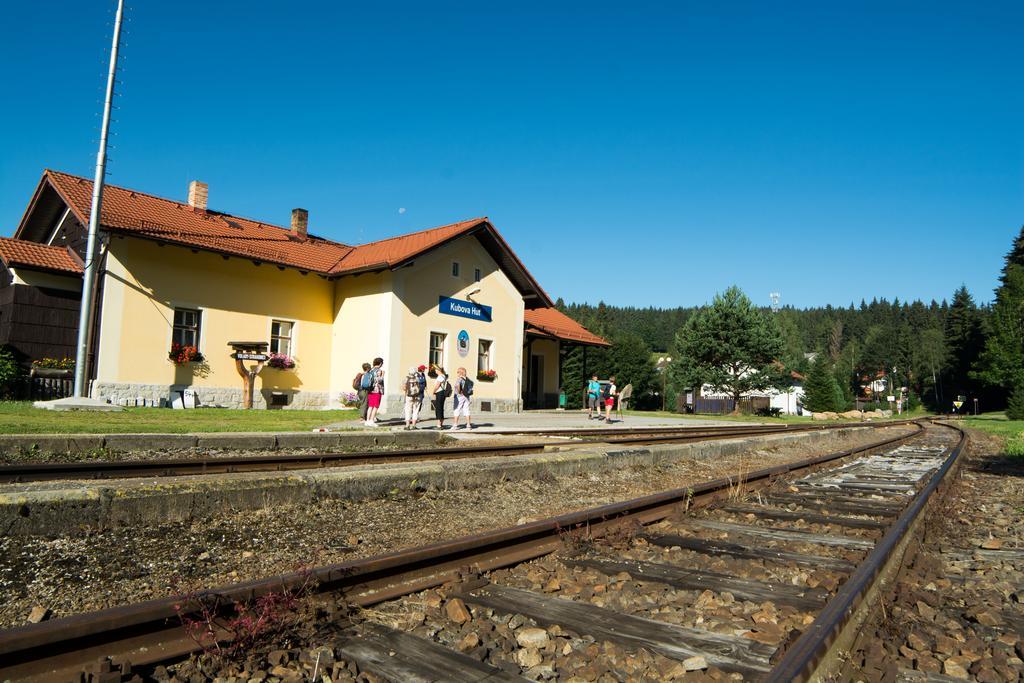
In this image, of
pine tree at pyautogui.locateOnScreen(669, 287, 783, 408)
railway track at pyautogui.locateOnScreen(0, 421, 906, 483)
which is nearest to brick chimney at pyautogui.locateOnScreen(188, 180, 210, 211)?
railway track at pyautogui.locateOnScreen(0, 421, 906, 483)

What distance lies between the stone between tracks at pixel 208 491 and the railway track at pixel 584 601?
2091 millimetres

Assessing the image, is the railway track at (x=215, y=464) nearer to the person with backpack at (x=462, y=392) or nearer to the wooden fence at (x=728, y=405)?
the person with backpack at (x=462, y=392)

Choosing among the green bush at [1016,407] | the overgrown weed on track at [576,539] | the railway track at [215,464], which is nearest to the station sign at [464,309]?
the railway track at [215,464]

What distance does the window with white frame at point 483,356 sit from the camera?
27125 millimetres

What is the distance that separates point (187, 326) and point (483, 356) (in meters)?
10.9

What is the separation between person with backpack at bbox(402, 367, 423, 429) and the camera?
51.1ft

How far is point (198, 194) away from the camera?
25109 mm

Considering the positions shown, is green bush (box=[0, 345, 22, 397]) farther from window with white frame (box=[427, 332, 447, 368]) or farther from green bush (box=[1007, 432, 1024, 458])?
green bush (box=[1007, 432, 1024, 458])

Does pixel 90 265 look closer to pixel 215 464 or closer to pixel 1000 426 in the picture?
pixel 215 464

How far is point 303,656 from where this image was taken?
272 centimetres

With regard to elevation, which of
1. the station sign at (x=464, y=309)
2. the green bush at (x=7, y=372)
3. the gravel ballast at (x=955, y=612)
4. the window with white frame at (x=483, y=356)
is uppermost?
the station sign at (x=464, y=309)

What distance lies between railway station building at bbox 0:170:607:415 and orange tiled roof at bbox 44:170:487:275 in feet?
0.26

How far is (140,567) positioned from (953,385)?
301 feet

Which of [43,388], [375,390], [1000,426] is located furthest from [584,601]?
[1000,426]
